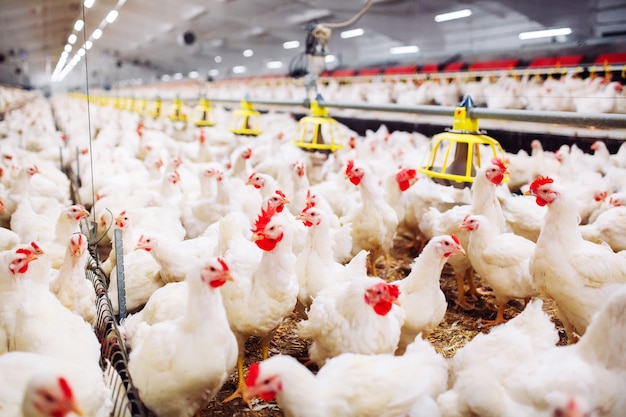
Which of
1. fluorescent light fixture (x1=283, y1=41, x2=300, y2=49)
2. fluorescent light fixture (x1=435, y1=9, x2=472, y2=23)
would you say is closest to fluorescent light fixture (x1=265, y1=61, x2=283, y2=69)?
fluorescent light fixture (x1=283, y1=41, x2=300, y2=49)

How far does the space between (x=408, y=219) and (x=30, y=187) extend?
352cm

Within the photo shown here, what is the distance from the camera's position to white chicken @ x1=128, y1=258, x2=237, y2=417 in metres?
1.82

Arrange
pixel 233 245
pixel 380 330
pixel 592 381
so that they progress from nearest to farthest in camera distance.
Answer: pixel 592 381 → pixel 380 330 → pixel 233 245

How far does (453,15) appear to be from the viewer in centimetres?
870

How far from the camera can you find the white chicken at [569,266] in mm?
2281

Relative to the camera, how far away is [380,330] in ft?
6.79

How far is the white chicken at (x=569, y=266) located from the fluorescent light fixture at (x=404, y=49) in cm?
891

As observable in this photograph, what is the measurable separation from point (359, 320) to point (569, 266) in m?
1.20

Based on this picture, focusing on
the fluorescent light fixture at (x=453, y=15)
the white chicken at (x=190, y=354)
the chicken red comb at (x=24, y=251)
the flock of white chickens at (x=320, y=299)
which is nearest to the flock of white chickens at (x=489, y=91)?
the fluorescent light fixture at (x=453, y=15)

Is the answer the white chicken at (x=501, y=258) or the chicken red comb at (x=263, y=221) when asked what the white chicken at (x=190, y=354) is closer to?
the chicken red comb at (x=263, y=221)

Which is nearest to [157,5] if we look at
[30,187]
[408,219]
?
[30,187]

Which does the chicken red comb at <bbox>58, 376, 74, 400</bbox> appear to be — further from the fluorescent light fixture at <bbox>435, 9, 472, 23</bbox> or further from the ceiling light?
the fluorescent light fixture at <bbox>435, 9, 472, 23</bbox>

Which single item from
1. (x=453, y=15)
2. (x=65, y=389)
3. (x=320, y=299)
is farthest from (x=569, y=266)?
(x=453, y=15)

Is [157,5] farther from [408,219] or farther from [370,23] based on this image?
[370,23]
